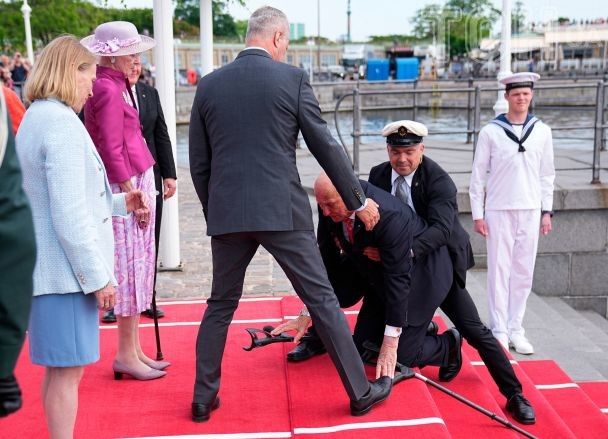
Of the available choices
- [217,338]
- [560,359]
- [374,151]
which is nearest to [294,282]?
[217,338]

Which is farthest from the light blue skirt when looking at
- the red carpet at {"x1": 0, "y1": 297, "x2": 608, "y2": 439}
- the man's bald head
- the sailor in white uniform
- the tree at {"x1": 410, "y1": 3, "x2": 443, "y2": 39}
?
the tree at {"x1": 410, "y1": 3, "x2": 443, "y2": 39}

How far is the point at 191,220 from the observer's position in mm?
9211

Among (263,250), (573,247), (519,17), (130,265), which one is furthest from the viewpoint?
(519,17)

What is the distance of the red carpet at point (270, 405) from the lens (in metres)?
3.62

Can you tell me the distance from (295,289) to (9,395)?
183 centimetres

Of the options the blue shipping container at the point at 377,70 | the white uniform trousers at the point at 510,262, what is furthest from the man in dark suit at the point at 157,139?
the blue shipping container at the point at 377,70

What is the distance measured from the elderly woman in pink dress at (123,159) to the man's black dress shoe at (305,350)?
73 centimetres

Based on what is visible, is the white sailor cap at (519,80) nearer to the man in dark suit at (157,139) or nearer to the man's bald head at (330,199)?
the man's bald head at (330,199)

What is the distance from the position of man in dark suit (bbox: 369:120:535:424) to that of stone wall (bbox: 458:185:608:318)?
360 cm

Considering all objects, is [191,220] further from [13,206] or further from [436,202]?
[13,206]

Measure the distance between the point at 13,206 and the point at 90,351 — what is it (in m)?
1.42

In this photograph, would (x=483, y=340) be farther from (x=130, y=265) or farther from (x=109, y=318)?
(x=109, y=318)

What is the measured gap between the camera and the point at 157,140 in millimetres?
5133

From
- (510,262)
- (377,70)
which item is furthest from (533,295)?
(377,70)
